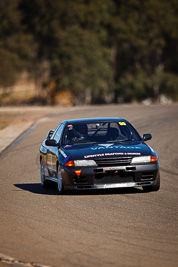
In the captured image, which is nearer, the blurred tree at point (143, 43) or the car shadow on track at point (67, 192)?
the car shadow on track at point (67, 192)

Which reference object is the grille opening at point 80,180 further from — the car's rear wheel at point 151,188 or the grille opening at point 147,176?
the car's rear wheel at point 151,188

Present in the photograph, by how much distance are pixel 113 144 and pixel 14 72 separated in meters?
67.8

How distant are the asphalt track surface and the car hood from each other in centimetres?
69

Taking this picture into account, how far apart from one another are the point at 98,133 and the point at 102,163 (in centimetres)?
143

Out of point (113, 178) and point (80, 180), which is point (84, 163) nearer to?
point (80, 180)

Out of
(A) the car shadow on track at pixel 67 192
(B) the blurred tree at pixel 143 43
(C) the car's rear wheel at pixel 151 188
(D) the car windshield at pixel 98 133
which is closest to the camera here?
(C) the car's rear wheel at pixel 151 188

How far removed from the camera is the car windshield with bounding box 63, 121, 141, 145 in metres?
12.1

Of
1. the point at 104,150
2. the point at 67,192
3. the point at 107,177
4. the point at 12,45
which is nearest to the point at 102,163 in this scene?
the point at 107,177

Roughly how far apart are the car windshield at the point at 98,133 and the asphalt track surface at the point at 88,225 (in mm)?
951

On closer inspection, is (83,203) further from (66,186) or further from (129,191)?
(129,191)

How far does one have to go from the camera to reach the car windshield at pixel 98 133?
477 inches

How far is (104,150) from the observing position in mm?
11242

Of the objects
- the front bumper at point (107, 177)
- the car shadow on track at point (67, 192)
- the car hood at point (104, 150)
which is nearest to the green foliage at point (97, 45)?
the car shadow on track at point (67, 192)

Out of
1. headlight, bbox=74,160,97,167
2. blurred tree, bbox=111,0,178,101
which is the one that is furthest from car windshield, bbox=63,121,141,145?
blurred tree, bbox=111,0,178,101
